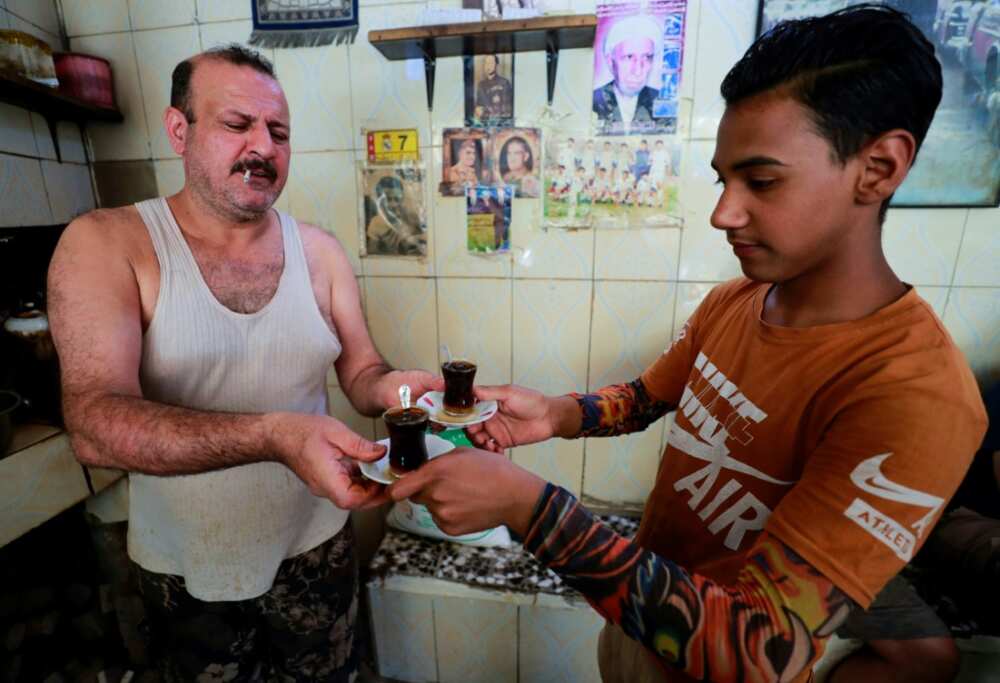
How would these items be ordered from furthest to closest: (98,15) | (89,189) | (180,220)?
(89,189)
(98,15)
(180,220)

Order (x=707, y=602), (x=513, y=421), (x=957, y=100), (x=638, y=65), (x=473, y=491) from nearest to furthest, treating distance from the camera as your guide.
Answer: (x=707, y=602), (x=473, y=491), (x=513, y=421), (x=957, y=100), (x=638, y=65)

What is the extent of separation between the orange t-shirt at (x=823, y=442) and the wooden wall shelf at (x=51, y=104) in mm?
2422

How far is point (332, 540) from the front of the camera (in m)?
1.56

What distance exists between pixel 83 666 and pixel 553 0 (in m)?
3.25

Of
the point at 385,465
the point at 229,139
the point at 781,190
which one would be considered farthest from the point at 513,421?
the point at 229,139

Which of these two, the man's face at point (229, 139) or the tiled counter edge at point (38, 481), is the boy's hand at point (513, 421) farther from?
the tiled counter edge at point (38, 481)

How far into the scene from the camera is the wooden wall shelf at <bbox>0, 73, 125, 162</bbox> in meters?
1.73

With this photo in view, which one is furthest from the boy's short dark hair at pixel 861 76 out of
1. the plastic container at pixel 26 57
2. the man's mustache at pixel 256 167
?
the plastic container at pixel 26 57

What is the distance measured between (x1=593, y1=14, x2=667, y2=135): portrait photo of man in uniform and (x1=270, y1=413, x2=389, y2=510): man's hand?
156 centimetres

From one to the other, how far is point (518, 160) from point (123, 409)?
158cm

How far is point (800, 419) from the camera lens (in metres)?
0.84

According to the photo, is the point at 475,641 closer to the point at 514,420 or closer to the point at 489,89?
the point at 514,420

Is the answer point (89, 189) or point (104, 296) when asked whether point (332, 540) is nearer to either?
point (104, 296)

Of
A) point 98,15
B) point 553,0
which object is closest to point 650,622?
point 553,0
